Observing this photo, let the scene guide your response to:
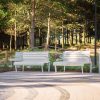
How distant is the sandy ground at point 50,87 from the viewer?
11969mm

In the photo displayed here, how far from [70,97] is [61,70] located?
865cm

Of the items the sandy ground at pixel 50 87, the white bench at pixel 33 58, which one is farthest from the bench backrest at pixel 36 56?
the sandy ground at pixel 50 87

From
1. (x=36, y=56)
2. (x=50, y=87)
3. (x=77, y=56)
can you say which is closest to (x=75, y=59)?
(x=77, y=56)

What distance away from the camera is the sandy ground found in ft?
39.3

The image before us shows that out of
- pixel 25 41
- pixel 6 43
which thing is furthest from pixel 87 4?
pixel 25 41

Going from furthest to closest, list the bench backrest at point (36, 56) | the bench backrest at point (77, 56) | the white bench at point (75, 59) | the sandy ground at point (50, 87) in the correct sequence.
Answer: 1. the bench backrest at point (36, 56)
2. the bench backrest at point (77, 56)
3. the white bench at point (75, 59)
4. the sandy ground at point (50, 87)

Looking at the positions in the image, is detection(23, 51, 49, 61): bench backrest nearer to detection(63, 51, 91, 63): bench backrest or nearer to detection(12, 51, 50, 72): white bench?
detection(12, 51, 50, 72): white bench

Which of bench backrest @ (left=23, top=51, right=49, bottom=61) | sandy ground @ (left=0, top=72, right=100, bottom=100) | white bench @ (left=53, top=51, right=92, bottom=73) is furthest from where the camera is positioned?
bench backrest @ (left=23, top=51, right=49, bottom=61)

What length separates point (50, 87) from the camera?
14.0m

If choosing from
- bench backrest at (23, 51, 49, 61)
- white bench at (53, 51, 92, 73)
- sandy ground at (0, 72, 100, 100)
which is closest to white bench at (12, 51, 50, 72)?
bench backrest at (23, 51, 49, 61)

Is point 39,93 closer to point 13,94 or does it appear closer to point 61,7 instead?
point 13,94

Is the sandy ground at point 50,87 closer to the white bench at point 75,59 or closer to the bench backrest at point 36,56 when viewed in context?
the white bench at point 75,59

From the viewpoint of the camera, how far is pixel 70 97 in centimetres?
1180

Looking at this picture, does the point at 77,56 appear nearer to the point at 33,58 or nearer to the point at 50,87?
the point at 33,58
